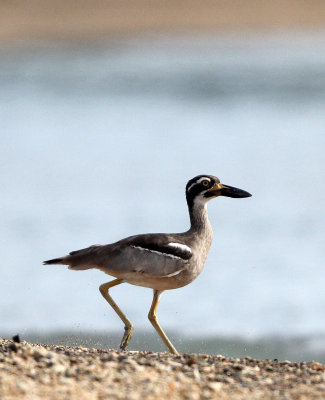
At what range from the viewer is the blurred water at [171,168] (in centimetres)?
1414

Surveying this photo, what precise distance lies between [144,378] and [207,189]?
3.53 metres

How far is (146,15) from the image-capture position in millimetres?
37312

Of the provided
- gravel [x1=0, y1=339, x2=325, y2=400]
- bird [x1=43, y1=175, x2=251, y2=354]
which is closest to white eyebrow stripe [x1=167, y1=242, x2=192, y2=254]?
bird [x1=43, y1=175, x2=251, y2=354]

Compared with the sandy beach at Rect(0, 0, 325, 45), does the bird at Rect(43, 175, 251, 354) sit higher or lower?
lower

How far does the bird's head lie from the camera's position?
31.8 ft

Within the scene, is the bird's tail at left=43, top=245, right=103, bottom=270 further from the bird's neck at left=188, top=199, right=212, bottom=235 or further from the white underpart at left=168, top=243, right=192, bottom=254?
the bird's neck at left=188, top=199, right=212, bottom=235

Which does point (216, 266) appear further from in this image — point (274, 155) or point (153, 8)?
point (153, 8)

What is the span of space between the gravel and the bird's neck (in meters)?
2.10

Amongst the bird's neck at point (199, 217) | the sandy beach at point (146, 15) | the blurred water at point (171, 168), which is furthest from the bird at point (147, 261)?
the sandy beach at point (146, 15)

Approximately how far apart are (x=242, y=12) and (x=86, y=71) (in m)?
5.86

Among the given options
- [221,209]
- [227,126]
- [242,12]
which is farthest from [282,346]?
[242,12]

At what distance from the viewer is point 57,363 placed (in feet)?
21.6

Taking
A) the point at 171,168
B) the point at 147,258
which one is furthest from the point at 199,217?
the point at 171,168

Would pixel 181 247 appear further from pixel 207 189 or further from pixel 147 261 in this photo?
pixel 207 189
